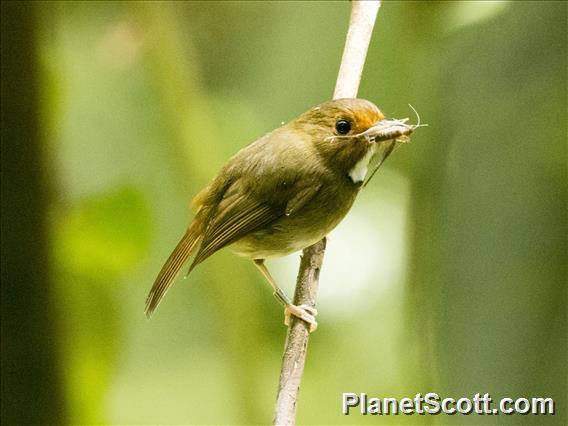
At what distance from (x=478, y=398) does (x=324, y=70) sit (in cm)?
124

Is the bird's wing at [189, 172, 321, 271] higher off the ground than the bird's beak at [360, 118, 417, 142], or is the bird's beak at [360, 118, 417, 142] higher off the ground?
the bird's beak at [360, 118, 417, 142]

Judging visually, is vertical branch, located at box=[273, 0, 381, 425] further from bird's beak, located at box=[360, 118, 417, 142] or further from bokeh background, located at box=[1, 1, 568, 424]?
bird's beak, located at box=[360, 118, 417, 142]

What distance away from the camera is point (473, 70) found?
236cm

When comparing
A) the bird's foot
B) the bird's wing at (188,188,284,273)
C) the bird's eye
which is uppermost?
the bird's eye

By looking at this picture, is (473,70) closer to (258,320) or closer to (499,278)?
(499,278)

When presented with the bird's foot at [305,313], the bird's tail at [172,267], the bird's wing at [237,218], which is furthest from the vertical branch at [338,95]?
the bird's tail at [172,267]

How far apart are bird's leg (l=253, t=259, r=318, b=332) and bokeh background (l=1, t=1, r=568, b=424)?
0.11 m

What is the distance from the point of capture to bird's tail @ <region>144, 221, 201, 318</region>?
6.63ft

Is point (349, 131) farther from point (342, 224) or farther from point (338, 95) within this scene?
point (342, 224)

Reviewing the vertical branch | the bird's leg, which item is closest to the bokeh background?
the bird's leg

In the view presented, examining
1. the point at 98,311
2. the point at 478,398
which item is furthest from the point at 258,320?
the point at 478,398

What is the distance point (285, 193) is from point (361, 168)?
0.22m

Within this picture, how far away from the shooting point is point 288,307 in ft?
6.82

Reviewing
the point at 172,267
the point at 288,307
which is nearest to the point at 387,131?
the point at 288,307
